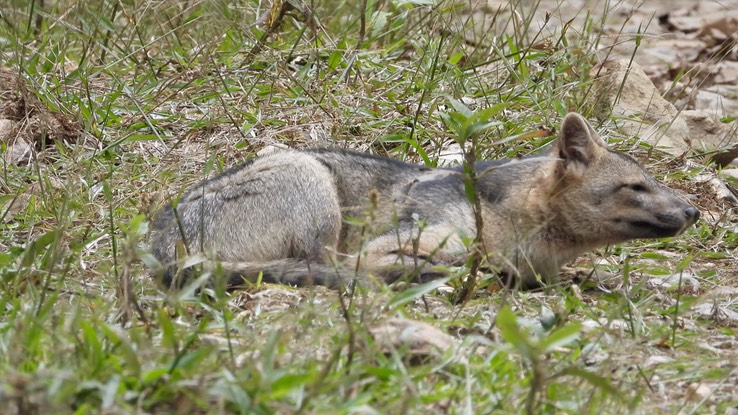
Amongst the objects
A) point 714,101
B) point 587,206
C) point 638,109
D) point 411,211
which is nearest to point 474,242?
point 411,211

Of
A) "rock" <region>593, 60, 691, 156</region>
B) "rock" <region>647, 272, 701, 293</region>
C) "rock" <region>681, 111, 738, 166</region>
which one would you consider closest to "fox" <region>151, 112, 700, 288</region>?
"rock" <region>647, 272, 701, 293</region>

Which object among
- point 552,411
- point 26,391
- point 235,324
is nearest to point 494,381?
point 552,411

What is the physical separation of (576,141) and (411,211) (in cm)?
112

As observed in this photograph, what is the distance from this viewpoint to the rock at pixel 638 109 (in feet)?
28.7

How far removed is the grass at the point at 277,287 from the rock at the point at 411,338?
0.17ft

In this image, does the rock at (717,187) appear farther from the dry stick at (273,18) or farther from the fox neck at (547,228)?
the dry stick at (273,18)

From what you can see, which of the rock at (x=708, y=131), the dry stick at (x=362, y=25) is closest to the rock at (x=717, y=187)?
the rock at (x=708, y=131)

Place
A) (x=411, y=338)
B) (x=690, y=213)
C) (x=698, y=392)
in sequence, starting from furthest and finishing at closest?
(x=690, y=213)
(x=698, y=392)
(x=411, y=338)

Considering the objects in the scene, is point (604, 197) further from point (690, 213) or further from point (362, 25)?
point (362, 25)

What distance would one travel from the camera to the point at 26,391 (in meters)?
3.35

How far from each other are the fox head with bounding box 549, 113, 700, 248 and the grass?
298 mm

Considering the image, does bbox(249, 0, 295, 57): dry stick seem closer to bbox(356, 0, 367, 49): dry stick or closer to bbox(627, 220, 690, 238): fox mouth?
bbox(356, 0, 367, 49): dry stick

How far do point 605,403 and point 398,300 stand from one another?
0.92 m

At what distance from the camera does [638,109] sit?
9273 mm
